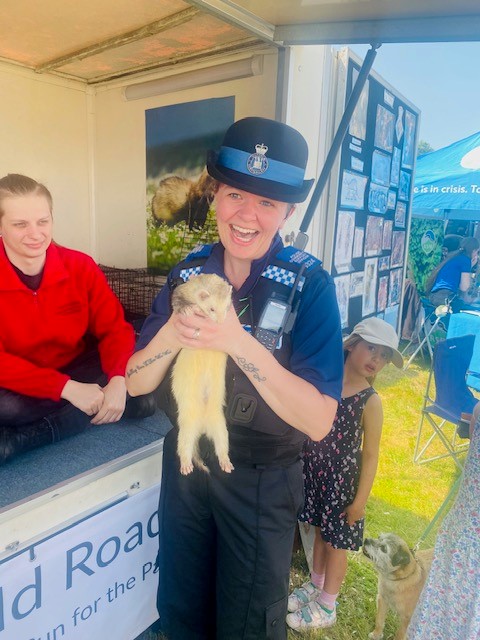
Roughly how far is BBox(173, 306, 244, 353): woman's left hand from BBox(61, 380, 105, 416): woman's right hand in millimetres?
1145

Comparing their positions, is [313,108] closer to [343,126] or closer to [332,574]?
[343,126]

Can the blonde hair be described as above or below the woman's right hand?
above

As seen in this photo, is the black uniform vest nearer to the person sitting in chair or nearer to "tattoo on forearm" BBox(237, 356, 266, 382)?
"tattoo on forearm" BBox(237, 356, 266, 382)

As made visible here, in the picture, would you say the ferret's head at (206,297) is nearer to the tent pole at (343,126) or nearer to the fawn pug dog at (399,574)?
the tent pole at (343,126)

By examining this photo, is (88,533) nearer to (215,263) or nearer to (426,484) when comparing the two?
(215,263)

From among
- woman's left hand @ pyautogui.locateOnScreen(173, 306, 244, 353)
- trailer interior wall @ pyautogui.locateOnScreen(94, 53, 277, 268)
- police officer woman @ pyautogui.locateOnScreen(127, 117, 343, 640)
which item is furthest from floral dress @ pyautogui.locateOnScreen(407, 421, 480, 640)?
trailer interior wall @ pyautogui.locateOnScreen(94, 53, 277, 268)

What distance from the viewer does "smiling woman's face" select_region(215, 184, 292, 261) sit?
4.27ft

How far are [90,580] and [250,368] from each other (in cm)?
132

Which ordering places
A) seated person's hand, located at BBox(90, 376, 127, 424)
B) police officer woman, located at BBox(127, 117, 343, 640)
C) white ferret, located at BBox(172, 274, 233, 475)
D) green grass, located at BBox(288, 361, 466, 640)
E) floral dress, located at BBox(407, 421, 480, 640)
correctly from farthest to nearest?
green grass, located at BBox(288, 361, 466, 640)
seated person's hand, located at BBox(90, 376, 127, 424)
floral dress, located at BBox(407, 421, 480, 640)
white ferret, located at BBox(172, 274, 233, 475)
police officer woman, located at BBox(127, 117, 343, 640)

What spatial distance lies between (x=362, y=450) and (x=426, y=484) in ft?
5.71

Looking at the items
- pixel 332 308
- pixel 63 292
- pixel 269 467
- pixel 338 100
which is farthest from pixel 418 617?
pixel 338 100

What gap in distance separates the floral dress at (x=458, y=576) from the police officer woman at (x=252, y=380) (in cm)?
57

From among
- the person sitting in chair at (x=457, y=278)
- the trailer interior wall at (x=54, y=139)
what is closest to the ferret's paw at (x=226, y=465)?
the trailer interior wall at (x=54, y=139)

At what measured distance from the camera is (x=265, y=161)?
127 centimetres
